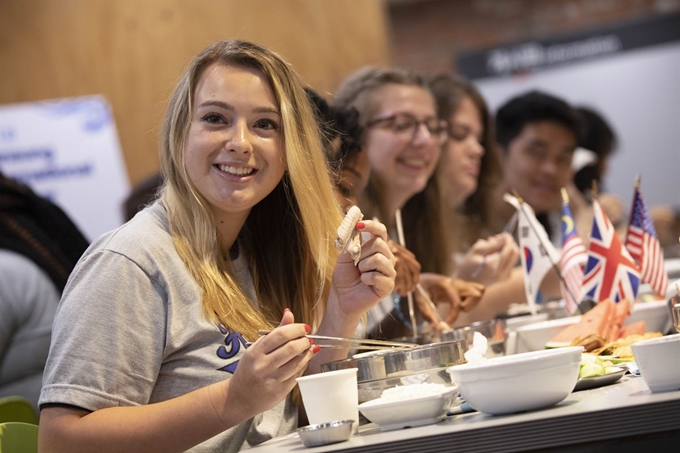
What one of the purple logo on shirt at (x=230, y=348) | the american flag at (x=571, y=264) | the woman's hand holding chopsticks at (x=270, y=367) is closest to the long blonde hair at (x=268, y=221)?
the purple logo on shirt at (x=230, y=348)

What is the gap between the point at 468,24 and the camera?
8.57m

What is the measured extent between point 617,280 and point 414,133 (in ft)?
3.35

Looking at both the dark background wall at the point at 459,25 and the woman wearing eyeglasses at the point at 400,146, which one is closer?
the woman wearing eyeglasses at the point at 400,146

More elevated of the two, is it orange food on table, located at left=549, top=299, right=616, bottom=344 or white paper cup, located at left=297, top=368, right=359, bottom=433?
white paper cup, located at left=297, top=368, right=359, bottom=433

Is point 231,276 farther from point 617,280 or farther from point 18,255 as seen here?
point 18,255

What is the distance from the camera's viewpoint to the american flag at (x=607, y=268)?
227 cm

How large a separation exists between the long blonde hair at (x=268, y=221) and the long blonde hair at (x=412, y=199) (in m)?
0.96

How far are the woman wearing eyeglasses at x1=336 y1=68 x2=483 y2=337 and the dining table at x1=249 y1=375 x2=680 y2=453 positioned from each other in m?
1.75

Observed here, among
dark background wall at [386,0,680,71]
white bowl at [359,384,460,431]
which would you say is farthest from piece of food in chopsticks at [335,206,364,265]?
dark background wall at [386,0,680,71]

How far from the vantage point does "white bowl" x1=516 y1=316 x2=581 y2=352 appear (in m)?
2.05

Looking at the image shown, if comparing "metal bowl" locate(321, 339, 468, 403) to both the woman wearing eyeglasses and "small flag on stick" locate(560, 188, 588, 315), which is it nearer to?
"small flag on stick" locate(560, 188, 588, 315)

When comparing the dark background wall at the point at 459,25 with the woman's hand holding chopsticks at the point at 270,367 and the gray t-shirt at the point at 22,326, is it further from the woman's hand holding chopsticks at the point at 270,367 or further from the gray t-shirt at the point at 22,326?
the woman's hand holding chopsticks at the point at 270,367

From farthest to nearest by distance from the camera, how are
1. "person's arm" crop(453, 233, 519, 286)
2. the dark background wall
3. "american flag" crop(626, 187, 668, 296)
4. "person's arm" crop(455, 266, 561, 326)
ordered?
the dark background wall, "person's arm" crop(455, 266, 561, 326), "person's arm" crop(453, 233, 519, 286), "american flag" crop(626, 187, 668, 296)

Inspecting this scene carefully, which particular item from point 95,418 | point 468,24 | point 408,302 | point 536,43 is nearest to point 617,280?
point 408,302
